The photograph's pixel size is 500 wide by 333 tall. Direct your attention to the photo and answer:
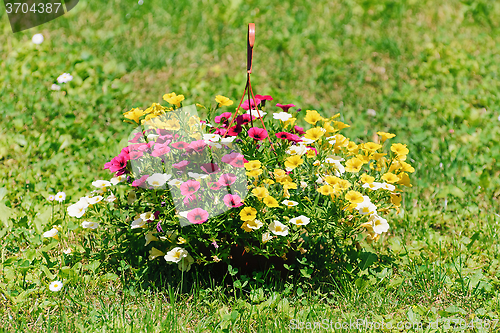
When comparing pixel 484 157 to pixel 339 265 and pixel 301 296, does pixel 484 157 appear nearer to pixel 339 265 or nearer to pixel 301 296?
pixel 339 265

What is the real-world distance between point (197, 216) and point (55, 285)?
2.75 feet

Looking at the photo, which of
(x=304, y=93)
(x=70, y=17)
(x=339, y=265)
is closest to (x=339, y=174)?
(x=339, y=265)

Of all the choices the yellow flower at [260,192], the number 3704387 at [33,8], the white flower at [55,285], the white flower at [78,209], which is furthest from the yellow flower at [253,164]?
the number 3704387 at [33,8]

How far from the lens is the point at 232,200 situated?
203 centimetres

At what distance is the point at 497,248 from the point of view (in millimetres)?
2541

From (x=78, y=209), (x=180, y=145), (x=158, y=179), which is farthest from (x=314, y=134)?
(x=78, y=209)

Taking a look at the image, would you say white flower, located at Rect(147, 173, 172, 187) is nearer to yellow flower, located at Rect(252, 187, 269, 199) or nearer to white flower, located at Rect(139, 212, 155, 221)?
white flower, located at Rect(139, 212, 155, 221)

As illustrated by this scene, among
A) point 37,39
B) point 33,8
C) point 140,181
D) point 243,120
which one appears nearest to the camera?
point 140,181

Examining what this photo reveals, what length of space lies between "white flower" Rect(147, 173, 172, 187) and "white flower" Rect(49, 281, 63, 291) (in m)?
0.73

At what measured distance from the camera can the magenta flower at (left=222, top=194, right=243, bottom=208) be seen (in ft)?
6.60

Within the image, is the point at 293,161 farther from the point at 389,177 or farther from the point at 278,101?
the point at 278,101

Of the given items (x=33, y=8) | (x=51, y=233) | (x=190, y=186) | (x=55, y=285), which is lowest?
(x=55, y=285)

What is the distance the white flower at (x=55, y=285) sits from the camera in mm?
2193

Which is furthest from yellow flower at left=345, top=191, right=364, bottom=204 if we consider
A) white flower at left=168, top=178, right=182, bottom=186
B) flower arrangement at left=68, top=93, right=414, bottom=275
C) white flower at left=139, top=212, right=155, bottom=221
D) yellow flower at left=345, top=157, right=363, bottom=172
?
white flower at left=139, top=212, right=155, bottom=221
